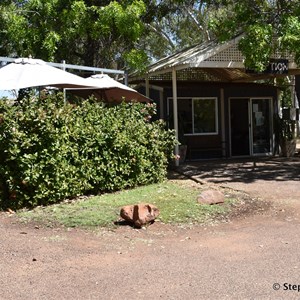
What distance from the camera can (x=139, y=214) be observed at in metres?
6.96

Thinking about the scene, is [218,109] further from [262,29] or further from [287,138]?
[262,29]

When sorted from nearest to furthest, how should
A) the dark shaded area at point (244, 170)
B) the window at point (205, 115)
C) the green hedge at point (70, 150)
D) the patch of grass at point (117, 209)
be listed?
the patch of grass at point (117, 209) < the green hedge at point (70, 150) < the dark shaded area at point (244, 170) < the window at point (205, 115)

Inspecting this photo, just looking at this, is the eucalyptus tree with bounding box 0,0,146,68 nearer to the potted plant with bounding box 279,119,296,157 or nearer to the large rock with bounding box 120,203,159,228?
the potted plant with bounding box 279,119,296,157

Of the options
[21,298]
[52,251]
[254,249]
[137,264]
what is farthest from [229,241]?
[21,298]

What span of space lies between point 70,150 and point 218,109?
959 cm

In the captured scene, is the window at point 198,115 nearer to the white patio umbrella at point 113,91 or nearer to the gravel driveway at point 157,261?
the white patio umbrella at point 113,91

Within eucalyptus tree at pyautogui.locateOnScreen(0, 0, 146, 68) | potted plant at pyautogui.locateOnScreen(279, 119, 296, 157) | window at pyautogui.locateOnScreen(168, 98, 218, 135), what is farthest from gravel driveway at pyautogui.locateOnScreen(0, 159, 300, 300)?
potted plant at pyautogui.locateOnScreen(279, 119, 296, 157)

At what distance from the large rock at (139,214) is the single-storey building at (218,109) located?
349 inches

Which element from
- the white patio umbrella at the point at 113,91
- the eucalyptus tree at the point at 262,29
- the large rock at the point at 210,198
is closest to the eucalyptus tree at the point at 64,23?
the white patio umbrella at the point at 113,91

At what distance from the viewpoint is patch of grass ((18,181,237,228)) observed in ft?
24.0

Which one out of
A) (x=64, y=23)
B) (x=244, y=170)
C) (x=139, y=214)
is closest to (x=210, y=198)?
(x=139, y=214)

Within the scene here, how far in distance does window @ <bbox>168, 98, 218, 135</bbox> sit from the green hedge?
6.28 metres

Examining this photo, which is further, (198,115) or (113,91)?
(198,115)

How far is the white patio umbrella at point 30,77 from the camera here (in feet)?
28.0
